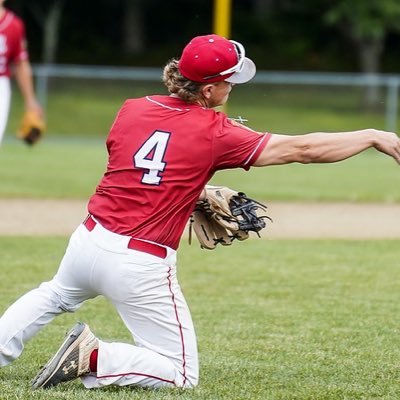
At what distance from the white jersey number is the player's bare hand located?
2.89 ft

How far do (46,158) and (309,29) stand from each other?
65.9 ft

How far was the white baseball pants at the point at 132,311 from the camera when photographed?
4703 mm

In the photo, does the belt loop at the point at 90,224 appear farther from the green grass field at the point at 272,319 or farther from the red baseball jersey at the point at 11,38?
the red baseball jersey at the point at 11,38

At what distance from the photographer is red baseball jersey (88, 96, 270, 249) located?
183 inches

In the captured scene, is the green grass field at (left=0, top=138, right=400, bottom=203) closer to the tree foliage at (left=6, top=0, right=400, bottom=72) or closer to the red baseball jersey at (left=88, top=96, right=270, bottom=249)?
the red baseball jersey at (left=88, top=96, right=270, bottom=249)

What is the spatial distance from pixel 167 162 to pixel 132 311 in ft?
2.15

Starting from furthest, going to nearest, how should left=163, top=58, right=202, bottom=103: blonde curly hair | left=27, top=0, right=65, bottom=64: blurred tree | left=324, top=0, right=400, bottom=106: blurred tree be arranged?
left=27, top=0, right=65, bottom=64: blurred tree → left=324, top=0, right=400, bottom=106: blurred tree → left=163, top=58, right=202, bottom=103: blonde curly hair

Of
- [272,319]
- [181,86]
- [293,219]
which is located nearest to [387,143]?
[181,86]

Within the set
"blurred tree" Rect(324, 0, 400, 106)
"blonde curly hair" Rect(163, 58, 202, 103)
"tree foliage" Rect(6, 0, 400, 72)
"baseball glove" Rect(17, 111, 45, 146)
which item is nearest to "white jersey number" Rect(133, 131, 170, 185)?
"blonde curly hair" Rect(163, 58, 202, 103)

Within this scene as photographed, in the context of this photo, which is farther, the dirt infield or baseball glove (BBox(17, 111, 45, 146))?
the dirt infield

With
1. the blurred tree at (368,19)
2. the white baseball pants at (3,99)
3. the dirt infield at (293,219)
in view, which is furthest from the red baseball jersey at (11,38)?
the blurred tree at (368,19)

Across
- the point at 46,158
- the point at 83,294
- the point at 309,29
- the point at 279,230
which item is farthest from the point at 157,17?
the point at 83,294

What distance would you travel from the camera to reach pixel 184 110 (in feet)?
15.6

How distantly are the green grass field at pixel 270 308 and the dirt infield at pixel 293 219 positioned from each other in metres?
0.50
